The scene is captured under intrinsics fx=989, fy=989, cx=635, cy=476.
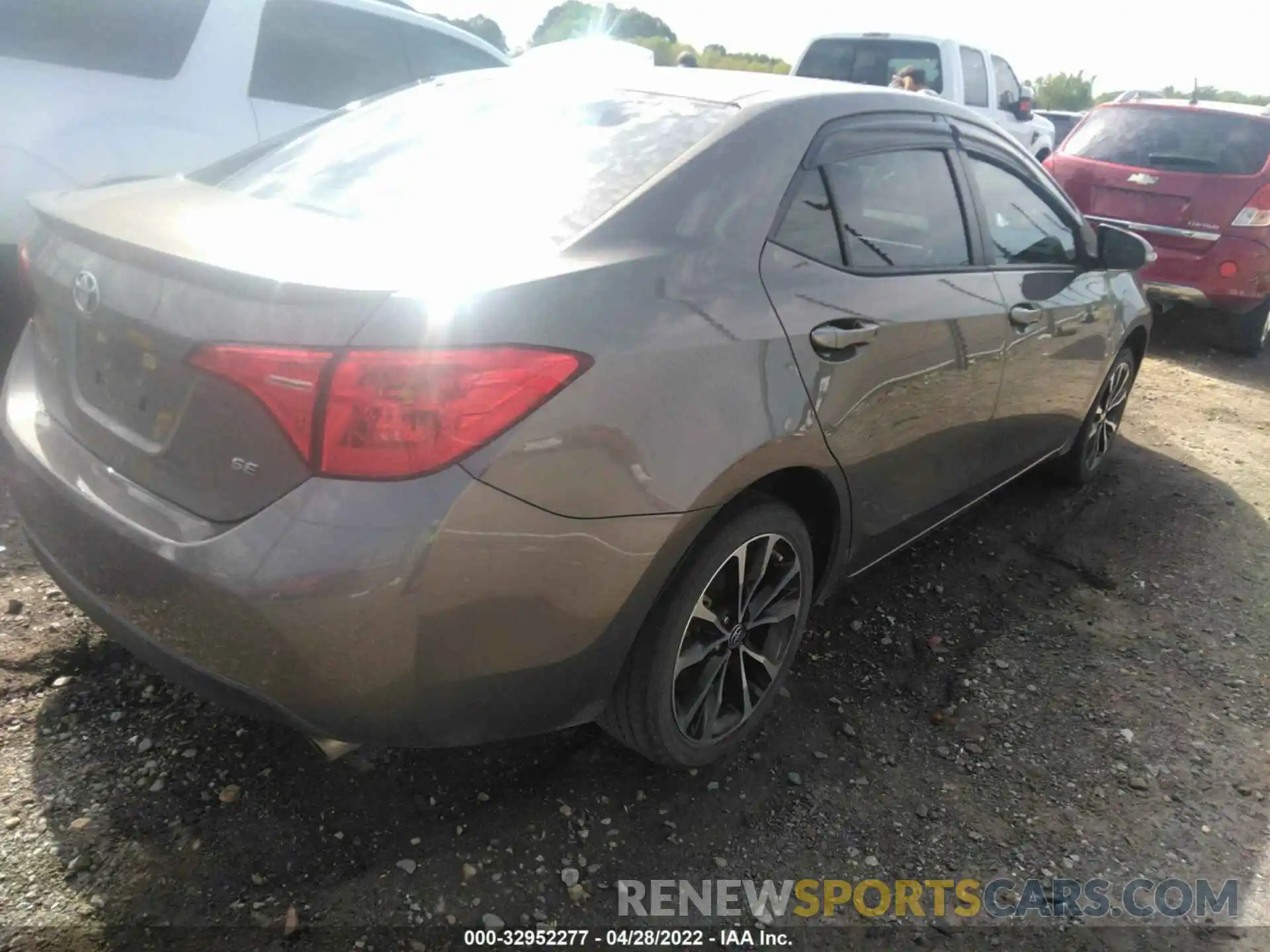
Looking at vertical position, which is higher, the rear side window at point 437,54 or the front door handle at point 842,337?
the rear side window at point 437,54

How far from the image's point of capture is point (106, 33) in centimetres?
434

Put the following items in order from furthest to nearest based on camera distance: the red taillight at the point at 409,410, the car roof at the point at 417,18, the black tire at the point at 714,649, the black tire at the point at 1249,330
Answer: the black tire at the point at 1249,330
the car roof at the point at 417,18
the black tire at the point at 714,649
the red taillight at the point at 409,410

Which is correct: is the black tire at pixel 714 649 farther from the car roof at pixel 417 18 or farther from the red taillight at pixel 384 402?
the car roof at pixel 417 18

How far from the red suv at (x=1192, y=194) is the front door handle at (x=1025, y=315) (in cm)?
408

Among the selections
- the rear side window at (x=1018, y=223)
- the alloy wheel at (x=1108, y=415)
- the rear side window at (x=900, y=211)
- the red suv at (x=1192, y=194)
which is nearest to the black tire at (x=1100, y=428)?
the alloy wheel at (x=1108, y=415)

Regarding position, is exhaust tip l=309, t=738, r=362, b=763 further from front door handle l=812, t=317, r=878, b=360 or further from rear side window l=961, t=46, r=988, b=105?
rear side window l=961, t=46, r=988, b=105

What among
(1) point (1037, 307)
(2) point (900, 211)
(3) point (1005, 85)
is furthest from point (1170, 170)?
(2) point (900, 211)

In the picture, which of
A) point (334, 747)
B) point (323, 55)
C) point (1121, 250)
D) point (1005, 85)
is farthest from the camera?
point (1005, 85)

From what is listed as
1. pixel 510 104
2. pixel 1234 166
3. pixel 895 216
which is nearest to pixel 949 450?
pixel 895 216

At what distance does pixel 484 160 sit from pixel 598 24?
22.8 meters

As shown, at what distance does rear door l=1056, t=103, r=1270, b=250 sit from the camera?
6.85 metres

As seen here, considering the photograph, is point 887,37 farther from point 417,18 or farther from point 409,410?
point 409,410

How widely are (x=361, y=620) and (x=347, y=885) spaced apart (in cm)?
71

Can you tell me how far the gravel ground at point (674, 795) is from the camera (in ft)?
6.73
